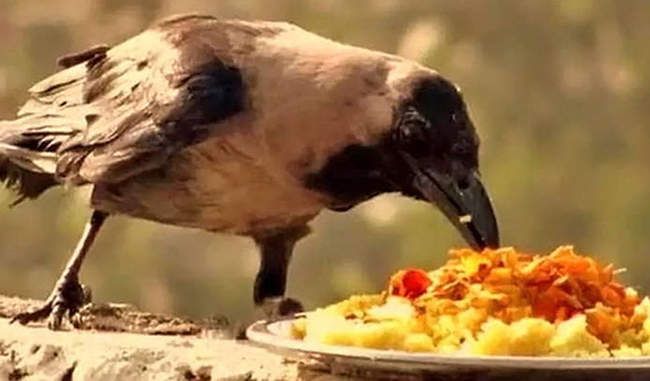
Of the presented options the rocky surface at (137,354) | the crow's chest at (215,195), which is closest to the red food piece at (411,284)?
the rocky surface at (137,354)

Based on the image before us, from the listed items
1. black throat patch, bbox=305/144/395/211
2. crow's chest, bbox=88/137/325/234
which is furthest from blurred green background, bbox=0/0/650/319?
black throat patch, bbox=305/144/395/211

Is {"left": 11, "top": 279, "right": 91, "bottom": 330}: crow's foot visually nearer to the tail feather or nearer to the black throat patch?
the tail feather

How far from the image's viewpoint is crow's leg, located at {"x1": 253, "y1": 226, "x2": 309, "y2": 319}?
1883 mm

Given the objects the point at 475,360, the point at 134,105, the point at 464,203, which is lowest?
the point at 475,360

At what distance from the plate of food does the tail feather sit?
511mm

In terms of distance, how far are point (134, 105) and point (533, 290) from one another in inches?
22.1

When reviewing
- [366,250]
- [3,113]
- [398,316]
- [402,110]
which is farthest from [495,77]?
[398,316]

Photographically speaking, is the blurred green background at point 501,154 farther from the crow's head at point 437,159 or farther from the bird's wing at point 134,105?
the crow's head at point 437,159

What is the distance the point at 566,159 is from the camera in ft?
8.65

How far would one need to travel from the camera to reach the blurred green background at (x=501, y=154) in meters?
2.64

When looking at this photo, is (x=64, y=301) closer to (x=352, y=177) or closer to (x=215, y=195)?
(x=215, y=195)

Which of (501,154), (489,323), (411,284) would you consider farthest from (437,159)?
(501,154)

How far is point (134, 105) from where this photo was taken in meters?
1.79

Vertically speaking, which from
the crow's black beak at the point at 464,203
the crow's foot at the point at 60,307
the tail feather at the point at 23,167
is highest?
the tail feather at the point at 23,167
